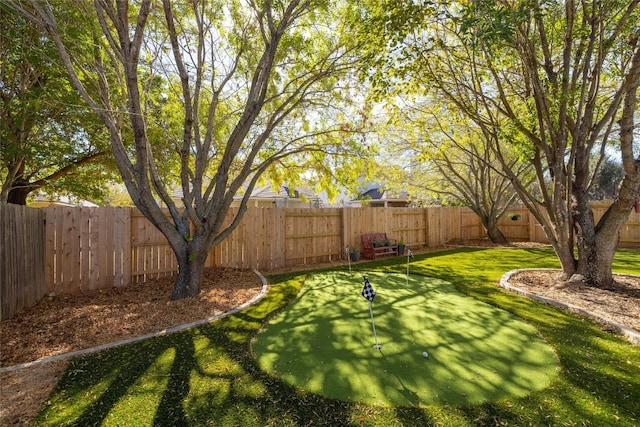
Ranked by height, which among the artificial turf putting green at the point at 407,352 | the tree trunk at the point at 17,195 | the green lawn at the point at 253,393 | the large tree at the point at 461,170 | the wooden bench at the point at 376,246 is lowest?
the green lawn at the point at 253,393

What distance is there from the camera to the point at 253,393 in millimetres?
2709

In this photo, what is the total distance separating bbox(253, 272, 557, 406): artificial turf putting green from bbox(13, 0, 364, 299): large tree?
2.96m

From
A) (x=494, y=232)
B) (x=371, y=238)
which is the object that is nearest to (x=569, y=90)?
(x=371, y=238)

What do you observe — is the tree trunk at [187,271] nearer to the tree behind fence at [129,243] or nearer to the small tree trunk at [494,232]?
the tree behind fence at [129,243]

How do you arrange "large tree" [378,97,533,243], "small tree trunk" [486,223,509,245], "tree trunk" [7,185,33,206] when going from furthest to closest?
1. "small tree trunk" [486,223,509,245]
2. "large tree" [378,97,533,243]
3. "tree trunk" [7,185,33,206]

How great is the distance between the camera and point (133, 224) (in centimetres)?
685

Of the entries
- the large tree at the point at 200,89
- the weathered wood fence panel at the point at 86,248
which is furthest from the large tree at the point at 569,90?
the weathered wood fence panel at the point at 86,248

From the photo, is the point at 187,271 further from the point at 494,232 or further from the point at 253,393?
the point at 494,232

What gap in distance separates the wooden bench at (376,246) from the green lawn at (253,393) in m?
6.75

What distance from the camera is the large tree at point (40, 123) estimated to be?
6.04m

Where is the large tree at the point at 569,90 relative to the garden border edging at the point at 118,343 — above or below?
above

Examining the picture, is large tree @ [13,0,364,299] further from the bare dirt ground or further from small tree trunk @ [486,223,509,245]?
small tree trunk @ [486,223,509,245]

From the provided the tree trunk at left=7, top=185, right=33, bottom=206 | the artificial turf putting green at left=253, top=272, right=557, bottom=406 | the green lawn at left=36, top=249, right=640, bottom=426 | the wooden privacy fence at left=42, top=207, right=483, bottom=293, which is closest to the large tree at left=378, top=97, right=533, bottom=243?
the wooden privacy fence at left=42, top=207, right=483, bottom=293

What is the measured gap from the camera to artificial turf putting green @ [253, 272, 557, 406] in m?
2.71
